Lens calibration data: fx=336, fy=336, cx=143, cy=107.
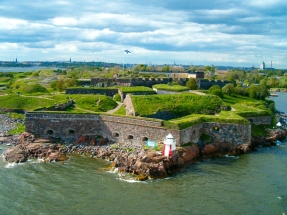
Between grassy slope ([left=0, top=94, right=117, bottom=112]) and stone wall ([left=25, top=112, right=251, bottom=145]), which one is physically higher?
grassy slope ([left=0, top=94, right=117, bottom=112])

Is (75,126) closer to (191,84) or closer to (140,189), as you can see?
(140,189)

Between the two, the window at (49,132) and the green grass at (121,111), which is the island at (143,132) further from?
the green grass at (121,111)

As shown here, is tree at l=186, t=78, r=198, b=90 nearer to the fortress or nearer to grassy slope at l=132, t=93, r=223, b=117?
grassy slope at l=132, t=93, r=223, b=117

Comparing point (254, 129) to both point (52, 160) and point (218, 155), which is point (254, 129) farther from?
point (52, 160)

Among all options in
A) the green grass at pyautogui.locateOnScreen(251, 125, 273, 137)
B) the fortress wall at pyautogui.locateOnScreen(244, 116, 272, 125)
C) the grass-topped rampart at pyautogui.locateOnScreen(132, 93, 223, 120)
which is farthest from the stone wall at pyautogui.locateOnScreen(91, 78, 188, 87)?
the green grass at pyautogui.locateOnScreen(251, 125, 273, 137)

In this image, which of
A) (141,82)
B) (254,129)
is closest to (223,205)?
(254,129)

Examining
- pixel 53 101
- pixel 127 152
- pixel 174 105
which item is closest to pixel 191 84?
pixel 174 105
